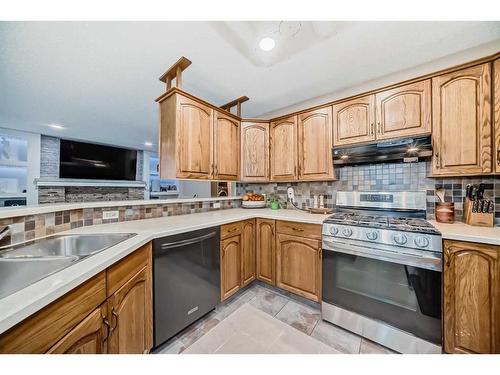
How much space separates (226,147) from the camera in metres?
2.19

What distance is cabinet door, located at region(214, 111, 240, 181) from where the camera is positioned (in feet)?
6.79

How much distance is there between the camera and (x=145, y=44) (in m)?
1.44

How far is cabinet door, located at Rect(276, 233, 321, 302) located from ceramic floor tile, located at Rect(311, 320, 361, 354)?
0.21 meters

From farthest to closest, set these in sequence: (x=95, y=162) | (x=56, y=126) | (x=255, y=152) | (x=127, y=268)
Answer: (x=95, y=162) → (x=56, y=126) → (x=255, y=152) → (x=127, y=268)

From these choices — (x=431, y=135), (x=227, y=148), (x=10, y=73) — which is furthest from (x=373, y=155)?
(x=10, y=73)

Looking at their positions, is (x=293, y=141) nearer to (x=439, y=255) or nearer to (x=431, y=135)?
(x=431, y=135)

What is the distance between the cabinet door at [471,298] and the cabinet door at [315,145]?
1093 millimetres

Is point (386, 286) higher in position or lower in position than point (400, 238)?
lower

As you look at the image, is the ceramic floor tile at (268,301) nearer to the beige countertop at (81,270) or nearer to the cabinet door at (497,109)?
the beige countertop at (81,270)

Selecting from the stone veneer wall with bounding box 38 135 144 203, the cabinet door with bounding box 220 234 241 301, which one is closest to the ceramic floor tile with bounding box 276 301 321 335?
the cabinet door with bounding box 220 234 241 301

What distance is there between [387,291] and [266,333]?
3.17 feet

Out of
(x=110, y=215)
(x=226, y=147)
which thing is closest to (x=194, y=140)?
(x=226, y=147)

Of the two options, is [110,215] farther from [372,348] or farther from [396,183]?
[396,183]

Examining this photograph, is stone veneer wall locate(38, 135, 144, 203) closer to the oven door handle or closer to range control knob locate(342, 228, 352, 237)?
the oven door handle
